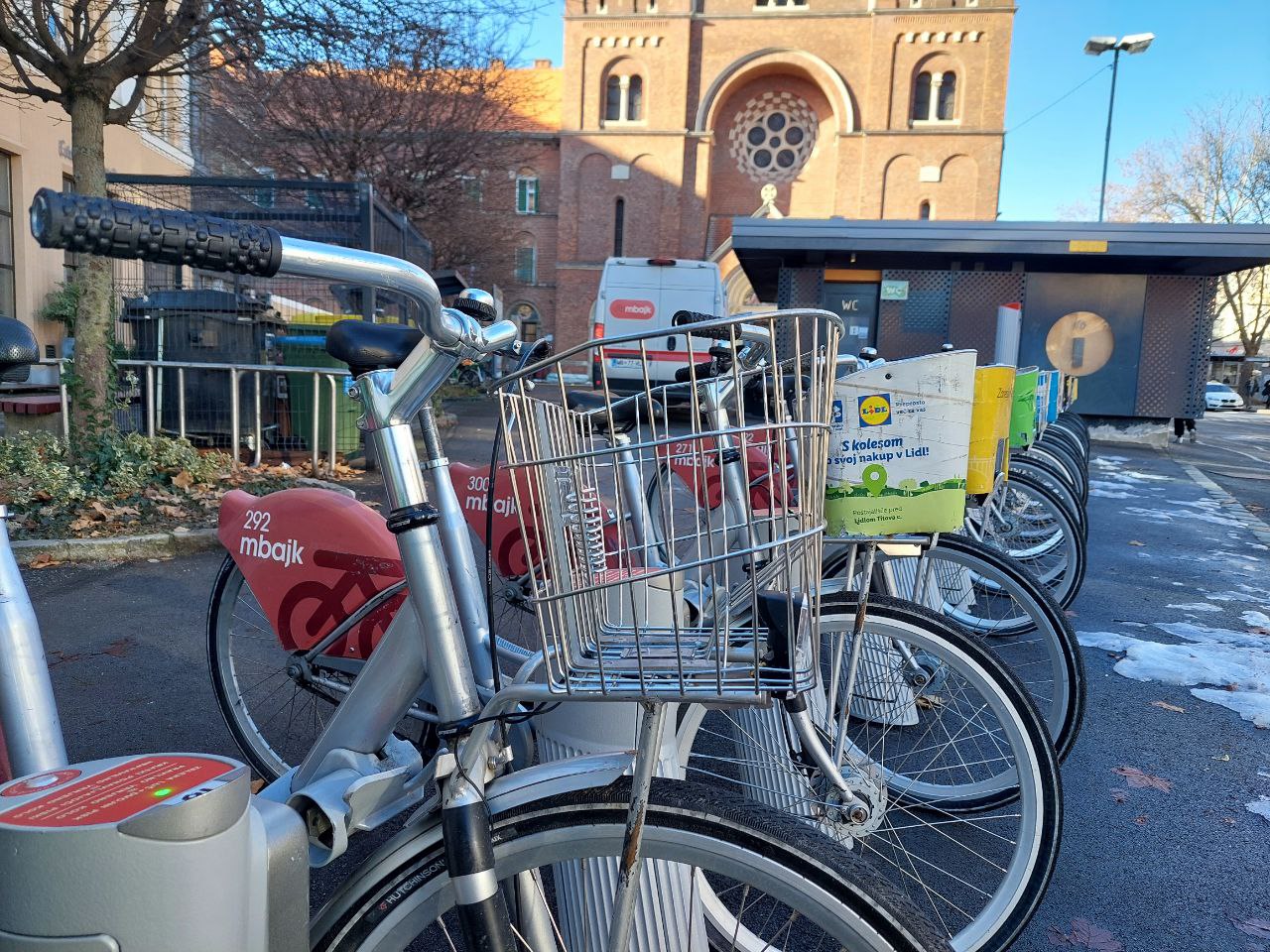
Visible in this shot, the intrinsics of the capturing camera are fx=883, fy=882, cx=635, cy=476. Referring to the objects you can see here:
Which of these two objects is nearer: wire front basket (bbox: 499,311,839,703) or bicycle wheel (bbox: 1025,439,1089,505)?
wire front basket (bbox: 499,311,839,703)

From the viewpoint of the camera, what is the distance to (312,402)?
809 cm

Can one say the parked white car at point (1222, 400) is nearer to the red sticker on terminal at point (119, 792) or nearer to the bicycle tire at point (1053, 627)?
the bicycle tire at point (1053, 627)

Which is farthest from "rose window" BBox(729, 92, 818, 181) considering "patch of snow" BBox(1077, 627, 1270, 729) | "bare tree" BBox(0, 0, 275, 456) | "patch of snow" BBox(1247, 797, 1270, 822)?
"patch of snow" BBox(1247, 797, 1270, 822)

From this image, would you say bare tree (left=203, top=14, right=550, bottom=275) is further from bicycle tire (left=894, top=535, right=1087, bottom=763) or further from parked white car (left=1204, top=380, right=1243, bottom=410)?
parked white car (left=1204, top=380, right=1243, bottom=410)

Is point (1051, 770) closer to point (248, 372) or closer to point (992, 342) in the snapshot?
point (248, 372)

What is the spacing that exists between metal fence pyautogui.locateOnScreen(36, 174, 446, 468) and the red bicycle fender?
17.6 ft

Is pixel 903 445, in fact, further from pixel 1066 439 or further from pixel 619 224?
pixel 619 224

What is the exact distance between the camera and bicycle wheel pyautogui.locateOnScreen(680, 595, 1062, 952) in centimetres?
190

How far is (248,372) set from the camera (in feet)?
26.0

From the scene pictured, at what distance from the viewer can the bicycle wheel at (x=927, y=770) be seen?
1.90 m

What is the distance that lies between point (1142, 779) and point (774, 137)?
126 feet

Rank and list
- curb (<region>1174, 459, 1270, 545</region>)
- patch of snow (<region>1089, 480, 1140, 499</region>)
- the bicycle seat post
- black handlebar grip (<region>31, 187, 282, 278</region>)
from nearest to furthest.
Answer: black handlebar grip (<region>31, 187, 282, 278</region>) < the bicycle seat post < curb (<region>1174, 459, 1270, 545</region>) < patch of snow (<region>1089, 480, 1140, 499</region>)

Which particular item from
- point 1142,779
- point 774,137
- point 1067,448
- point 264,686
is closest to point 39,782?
point 264,686

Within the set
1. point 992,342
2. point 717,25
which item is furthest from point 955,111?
point 992,342
